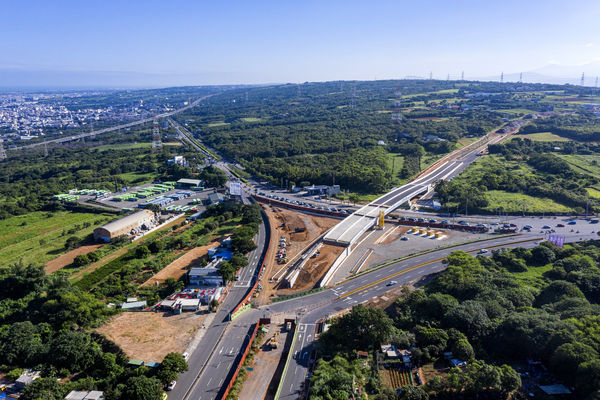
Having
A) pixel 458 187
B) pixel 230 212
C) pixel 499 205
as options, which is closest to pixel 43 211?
pixel 230 212

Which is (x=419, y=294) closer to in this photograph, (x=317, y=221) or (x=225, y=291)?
(x=225, y=291)

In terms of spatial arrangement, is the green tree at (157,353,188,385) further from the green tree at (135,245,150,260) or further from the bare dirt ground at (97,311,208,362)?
the green tree at (135,245,150,260)

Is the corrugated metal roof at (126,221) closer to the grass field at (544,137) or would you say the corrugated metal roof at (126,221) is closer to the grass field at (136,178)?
the grass field at (136,178)

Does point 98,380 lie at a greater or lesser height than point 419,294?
lesser

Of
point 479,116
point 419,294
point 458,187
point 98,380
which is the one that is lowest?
point 98,380

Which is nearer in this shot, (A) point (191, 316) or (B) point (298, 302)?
(A) point (191, 316)

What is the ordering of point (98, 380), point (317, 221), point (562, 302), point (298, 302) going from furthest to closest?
point (317, 221)
point (298, 302)
point (562, 302)
point (98, 380)

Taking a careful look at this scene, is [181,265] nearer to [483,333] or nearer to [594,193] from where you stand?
[483,333]

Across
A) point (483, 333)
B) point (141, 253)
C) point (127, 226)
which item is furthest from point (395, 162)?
point (483, 333)
